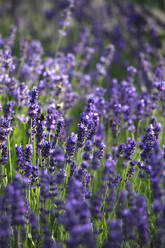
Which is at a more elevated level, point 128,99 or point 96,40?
point 96,40

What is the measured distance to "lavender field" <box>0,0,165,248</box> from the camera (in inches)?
62.6

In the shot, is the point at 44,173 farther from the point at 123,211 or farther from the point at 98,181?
the point at 98,181

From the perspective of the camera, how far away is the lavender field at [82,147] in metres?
1.59

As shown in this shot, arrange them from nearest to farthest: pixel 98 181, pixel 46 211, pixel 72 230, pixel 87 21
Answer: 1. pixel 72 230
2. pixel 46 211
3. pixel 98 181
4. pixel 87 21

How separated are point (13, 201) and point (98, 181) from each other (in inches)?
61.5

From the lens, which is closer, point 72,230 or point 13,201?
point 72,230

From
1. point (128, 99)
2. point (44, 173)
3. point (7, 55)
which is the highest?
Result: point (7, 55)

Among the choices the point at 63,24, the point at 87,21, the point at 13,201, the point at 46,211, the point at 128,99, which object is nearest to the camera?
the point at 13,201

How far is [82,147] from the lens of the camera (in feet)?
7.29

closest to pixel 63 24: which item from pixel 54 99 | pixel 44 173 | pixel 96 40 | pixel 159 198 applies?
pixel 54 99

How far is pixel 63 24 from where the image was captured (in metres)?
4.11

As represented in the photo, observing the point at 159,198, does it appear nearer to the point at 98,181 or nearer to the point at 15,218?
the point at 15,218

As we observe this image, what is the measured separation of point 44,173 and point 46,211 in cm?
23

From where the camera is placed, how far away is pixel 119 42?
21.0 feet
